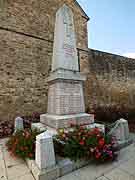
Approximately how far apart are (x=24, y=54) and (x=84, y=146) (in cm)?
650

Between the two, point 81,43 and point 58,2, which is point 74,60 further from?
point 58,2

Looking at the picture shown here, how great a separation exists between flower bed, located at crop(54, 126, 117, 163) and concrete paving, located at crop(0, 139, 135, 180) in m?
0.19

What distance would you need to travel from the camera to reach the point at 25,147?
2.82 m

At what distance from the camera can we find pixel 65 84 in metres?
3.86

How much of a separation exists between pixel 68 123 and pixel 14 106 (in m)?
4.47

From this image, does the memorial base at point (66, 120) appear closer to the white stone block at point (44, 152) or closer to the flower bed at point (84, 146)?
the flower bed at point (84, 146)

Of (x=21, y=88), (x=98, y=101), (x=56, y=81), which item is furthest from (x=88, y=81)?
(x=56, y=81)

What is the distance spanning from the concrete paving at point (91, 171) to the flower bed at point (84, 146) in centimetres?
19

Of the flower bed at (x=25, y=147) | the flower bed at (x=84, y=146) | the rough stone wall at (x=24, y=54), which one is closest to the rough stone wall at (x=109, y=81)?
the rough stone wall at (x=24, y=54)

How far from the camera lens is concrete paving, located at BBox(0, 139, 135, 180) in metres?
2.30

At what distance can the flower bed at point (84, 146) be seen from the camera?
2.70 metres

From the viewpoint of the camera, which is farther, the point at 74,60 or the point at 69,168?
the point at 74,60

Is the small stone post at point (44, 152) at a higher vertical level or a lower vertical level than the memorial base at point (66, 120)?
lower

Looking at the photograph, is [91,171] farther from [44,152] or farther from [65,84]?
[65,84]
